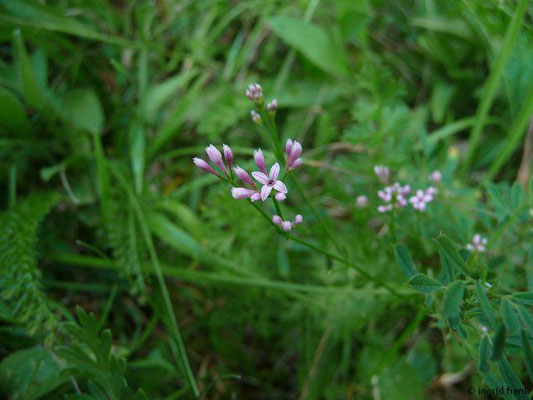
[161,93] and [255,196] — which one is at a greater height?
[255,196]

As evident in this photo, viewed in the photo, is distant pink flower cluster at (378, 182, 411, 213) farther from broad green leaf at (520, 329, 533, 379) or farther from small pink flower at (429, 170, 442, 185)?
broad green leaf at (520, 329, 533, 379)

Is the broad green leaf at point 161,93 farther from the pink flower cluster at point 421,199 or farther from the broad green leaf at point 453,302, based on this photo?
the broad green leaf at point 453,302

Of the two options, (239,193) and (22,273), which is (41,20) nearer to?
(22,273)

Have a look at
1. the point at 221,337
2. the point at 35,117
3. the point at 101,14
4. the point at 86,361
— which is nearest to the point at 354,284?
the point at 221,337

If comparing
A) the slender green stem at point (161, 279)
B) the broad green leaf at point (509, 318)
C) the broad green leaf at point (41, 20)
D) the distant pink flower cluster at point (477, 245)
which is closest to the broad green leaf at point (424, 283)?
the broad green leaf at point (509, 318)

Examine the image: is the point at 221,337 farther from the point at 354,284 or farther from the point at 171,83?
the point at 171,83

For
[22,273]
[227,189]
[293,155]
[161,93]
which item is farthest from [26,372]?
[161,93]
